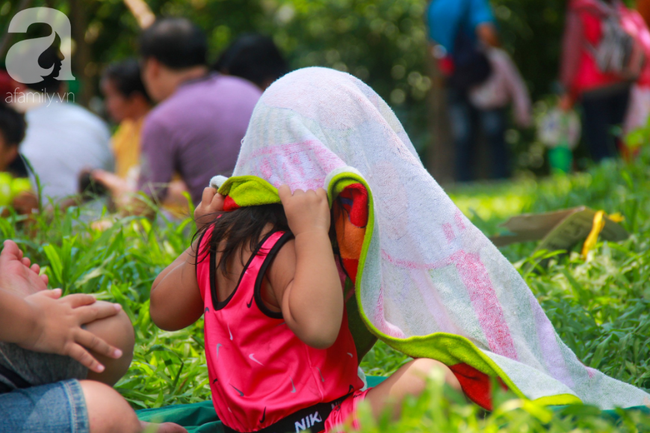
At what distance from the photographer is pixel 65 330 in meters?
1.29

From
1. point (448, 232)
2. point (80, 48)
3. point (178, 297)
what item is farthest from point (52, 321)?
point (80, 48)

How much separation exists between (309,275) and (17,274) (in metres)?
0.69

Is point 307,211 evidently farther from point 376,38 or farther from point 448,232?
point 376,38

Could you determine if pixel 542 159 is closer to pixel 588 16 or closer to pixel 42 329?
pixel 588 16

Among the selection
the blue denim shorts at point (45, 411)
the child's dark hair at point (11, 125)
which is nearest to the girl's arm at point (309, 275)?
the blue denim shorts at point (45, 411)

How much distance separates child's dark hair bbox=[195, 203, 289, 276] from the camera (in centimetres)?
138

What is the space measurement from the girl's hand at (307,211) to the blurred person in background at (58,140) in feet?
8.50

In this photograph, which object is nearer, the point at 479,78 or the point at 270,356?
the point at 270,356

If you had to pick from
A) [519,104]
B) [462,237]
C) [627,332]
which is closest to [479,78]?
[519,104]

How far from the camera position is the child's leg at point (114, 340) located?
138 cm

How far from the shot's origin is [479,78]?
20.1 feet

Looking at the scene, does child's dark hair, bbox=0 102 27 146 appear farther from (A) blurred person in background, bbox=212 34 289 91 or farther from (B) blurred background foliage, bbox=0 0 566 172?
(B) blurred background foliage, bbox=0 0 566 172

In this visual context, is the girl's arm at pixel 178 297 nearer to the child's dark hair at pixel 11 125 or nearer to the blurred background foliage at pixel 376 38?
the child's dark hair at pixel 11 125

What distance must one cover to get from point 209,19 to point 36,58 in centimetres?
590
